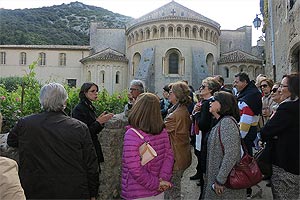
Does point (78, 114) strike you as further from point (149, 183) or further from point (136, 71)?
point (136, 71)

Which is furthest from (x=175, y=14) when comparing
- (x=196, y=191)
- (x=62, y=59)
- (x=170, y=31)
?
(x=196, y=191)

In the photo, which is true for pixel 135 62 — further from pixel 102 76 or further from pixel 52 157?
pixel 52 157

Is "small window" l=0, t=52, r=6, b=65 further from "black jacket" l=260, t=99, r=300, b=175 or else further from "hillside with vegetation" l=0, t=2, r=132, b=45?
"black jacket" l=260, t=99, r=300, b=175

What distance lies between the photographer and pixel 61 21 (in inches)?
3501

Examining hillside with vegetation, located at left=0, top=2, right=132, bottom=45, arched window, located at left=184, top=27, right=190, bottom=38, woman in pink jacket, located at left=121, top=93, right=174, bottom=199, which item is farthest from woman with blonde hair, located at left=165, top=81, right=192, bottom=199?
hillside with vegetation, located at left=0, top=2, right=132, bottom=45

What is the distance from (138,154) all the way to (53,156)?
2.63 ft

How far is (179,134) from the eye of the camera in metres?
3.95

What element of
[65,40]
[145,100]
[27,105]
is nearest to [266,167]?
[145,100]

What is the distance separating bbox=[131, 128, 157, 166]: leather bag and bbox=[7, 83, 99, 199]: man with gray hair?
515mm

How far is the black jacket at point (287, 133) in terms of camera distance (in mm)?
2996

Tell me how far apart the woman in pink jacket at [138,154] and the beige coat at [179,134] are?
72 cm

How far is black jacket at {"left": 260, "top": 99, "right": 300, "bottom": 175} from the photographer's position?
118 inches

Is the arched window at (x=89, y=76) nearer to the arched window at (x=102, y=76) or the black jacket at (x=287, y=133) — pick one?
the arched window at (x=102, y=76)

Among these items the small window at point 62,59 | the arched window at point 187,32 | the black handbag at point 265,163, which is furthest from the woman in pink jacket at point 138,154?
the small window at point 62,59
